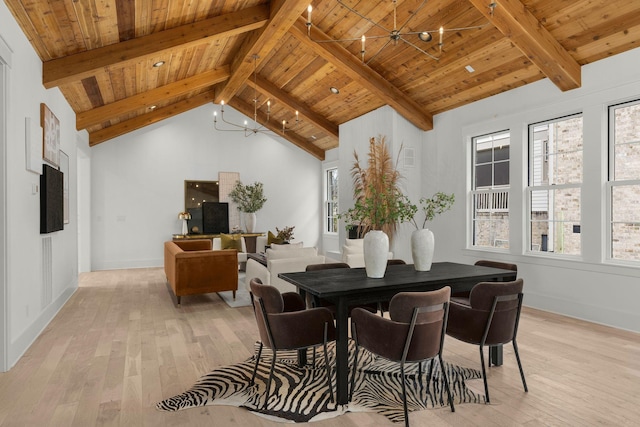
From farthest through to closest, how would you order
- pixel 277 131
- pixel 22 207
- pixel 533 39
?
pixel 277 131, pixel 533 39, pixel 22 207

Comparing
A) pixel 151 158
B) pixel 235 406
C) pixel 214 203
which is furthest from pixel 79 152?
pixel 235 406

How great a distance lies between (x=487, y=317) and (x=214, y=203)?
→ 8.00 meters

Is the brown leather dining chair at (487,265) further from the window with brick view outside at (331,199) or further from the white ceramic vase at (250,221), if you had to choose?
the window with brick view outside at (331,199)

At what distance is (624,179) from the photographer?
4438mm

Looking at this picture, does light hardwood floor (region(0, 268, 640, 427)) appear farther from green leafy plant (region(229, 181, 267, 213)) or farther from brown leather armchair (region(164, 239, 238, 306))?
green leafy plant (region(229, 181, 267, 213))

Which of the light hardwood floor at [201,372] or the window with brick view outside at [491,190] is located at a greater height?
the window with brick view outside at [491,190]

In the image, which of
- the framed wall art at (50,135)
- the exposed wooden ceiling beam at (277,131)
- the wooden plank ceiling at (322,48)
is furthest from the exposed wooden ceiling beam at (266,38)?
the framed wall art at (50,135)

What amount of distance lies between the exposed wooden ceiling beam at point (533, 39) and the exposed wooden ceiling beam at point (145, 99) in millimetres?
4837

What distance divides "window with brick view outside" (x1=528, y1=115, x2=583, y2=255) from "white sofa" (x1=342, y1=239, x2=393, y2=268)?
2062 mm

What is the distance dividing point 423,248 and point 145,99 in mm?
6050

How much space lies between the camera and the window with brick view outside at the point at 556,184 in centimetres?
504

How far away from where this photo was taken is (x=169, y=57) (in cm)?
600

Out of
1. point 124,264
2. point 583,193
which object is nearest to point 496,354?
point 583,193

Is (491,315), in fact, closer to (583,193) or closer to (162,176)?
(583,193)
